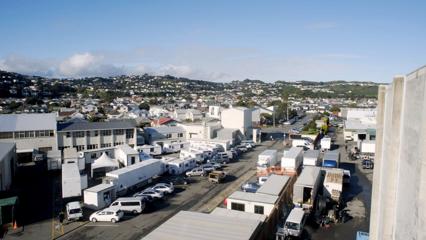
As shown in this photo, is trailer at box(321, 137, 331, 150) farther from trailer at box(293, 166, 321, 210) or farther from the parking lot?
trailer at box(293, 166, 321, 210)

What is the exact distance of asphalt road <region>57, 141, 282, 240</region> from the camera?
52.2 ft

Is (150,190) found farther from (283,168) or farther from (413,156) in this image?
(413,156)

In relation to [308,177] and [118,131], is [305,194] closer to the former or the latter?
[308,177]

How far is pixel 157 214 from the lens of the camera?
18.5m

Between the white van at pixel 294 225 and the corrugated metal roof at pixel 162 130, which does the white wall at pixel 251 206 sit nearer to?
the white van at pixel 294 225

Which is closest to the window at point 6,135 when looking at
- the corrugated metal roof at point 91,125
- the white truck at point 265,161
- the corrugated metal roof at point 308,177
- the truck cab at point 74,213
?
the corrugated metal roof at point 91,125

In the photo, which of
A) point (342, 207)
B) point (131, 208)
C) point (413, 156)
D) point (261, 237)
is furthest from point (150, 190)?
point (413, 156)

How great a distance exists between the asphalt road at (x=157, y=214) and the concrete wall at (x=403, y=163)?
1035 centimetres

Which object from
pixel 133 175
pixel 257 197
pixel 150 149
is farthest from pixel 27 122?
pixel 257 197

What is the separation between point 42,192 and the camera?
73.2 feet

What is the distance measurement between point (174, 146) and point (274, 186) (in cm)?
1939

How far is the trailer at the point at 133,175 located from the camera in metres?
21.5

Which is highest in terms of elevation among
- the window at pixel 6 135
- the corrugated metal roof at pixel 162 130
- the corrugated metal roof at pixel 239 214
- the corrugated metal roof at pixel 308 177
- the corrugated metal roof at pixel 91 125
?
the corrugated metal roof at pixel 91 125

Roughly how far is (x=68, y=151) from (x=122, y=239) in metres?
15.8
